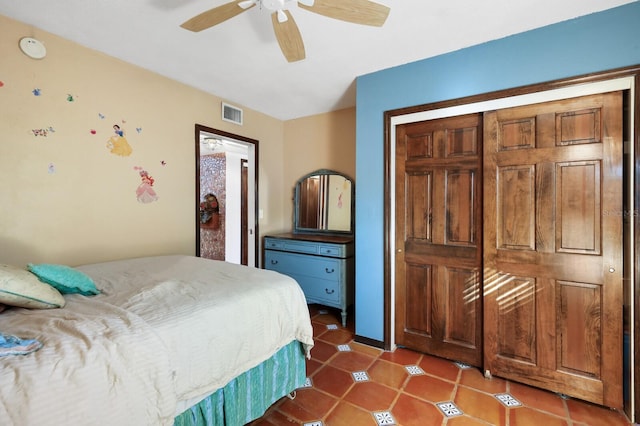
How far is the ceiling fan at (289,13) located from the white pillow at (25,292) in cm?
147

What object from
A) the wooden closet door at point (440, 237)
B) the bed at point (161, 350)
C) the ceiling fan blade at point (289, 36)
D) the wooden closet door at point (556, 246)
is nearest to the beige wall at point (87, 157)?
the bed at point (161, 350)

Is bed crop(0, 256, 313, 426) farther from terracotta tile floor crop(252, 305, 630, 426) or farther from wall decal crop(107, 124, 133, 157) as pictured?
wall decal crop(107, 124, 133, 157)

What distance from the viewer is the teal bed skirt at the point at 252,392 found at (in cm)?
130

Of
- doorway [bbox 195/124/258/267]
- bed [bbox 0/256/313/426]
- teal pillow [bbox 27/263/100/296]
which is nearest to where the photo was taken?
bed [bbox 0/256/313/426]

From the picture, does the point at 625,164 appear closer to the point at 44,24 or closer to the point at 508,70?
the point at 508,70

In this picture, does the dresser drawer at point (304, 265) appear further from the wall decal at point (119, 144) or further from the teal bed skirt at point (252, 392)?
the wall decal at point (119, 144)

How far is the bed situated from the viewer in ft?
2.73

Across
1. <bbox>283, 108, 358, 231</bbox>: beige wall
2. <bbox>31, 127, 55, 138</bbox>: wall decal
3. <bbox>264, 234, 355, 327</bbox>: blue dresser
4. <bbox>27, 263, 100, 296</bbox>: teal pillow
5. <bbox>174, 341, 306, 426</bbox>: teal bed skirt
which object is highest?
<bbox>283, 108, 358, 231</bbox>: beige wall

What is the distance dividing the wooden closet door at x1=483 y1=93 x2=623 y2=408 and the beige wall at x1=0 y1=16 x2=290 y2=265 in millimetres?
2773

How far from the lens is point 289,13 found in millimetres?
1418

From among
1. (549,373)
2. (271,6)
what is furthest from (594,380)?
(271,6)

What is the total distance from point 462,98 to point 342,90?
125cm

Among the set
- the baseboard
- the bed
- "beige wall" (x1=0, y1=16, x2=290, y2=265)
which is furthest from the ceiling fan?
the baseboard

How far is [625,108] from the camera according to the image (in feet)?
5.60
